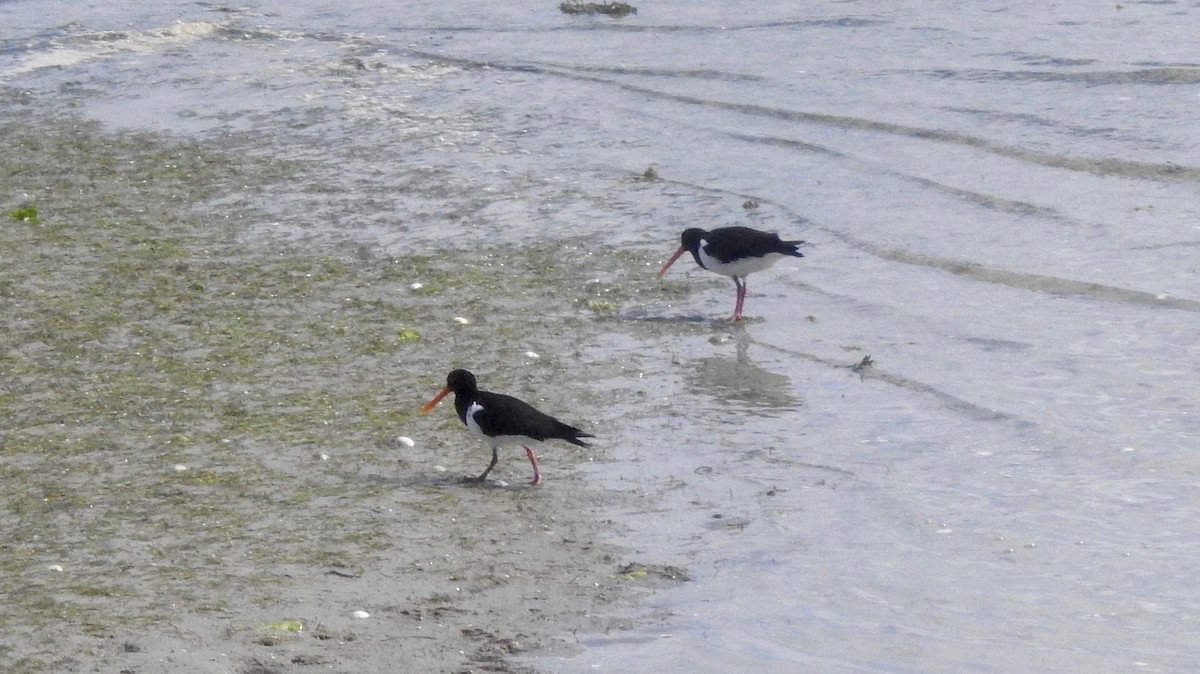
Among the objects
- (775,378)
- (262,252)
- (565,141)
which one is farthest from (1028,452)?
(565,141)

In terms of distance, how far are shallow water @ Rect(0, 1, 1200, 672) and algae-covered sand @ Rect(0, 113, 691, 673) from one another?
1.26 feet

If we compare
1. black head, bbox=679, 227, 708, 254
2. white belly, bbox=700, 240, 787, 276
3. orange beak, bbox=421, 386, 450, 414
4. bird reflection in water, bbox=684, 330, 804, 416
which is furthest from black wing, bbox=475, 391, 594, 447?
black head, bbox=679, 227, 708, 254

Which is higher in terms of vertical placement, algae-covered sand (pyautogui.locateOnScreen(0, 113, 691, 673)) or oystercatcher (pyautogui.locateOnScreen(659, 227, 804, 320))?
oystercatcher (pyautogui.locateOnScreen(659, 227, 804, 320))

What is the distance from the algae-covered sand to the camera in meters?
6.28

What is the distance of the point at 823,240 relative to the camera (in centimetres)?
1290

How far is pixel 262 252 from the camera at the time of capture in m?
12.3

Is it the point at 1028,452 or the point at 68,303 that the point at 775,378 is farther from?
the point at 68,303

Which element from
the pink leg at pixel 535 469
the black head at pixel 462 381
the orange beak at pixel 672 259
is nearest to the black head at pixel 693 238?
the orange beak at pixel 672 259

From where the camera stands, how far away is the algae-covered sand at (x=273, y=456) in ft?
20.6

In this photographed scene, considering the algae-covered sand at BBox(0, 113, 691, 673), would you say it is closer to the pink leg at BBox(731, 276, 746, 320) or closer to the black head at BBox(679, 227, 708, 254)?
the black head at BBox(679, 227, 708, 254)

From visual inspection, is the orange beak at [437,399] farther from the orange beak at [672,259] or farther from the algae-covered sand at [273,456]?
the orange beak at [672,259]

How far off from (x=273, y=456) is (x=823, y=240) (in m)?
6.18

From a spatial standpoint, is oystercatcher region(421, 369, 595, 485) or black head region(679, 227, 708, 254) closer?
oystercatcher region(421, 369, 595, 485)

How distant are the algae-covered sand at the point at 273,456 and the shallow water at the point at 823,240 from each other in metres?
0.38
